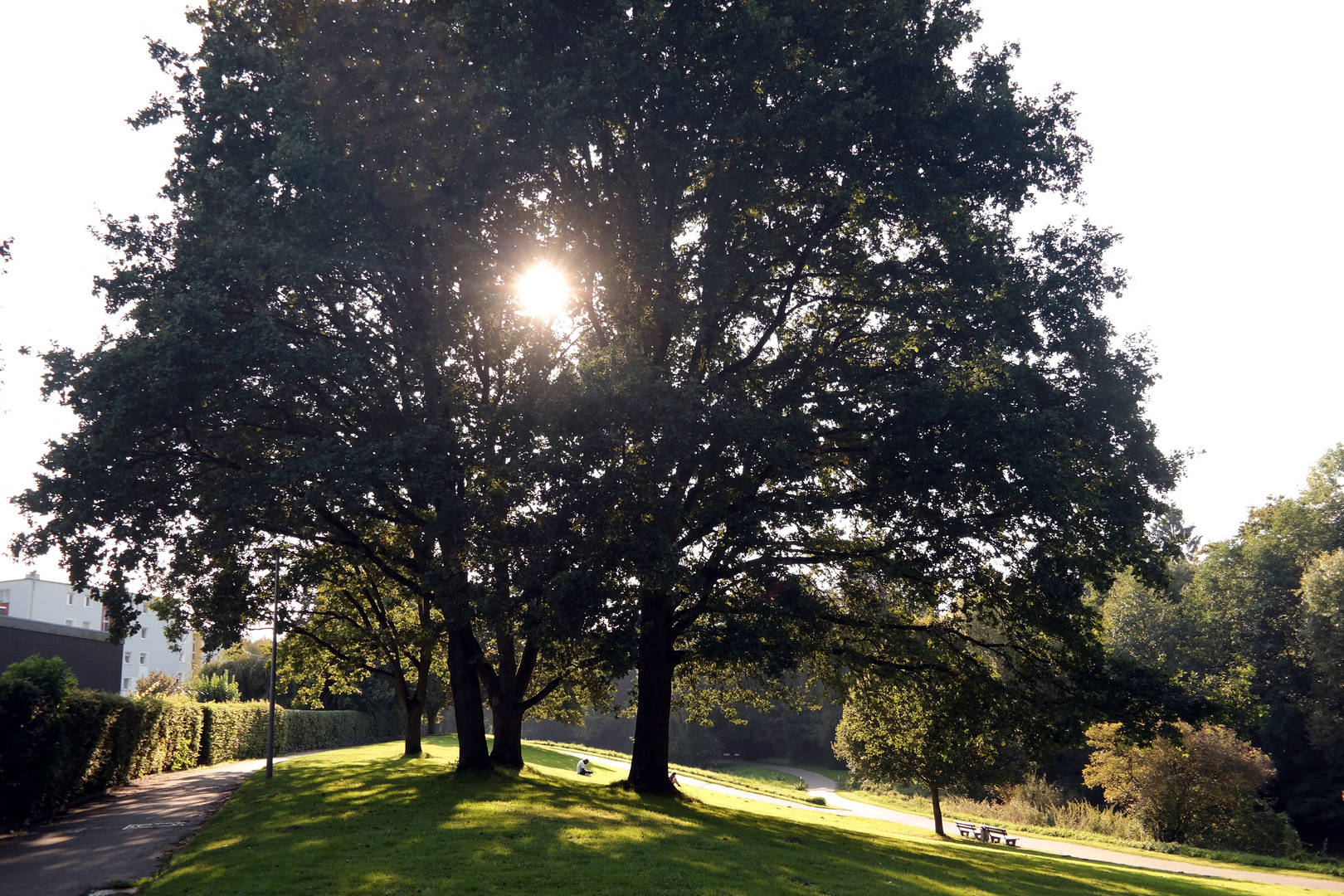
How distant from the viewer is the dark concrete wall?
26625 millimetres

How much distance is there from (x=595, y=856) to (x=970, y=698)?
10.8 meters

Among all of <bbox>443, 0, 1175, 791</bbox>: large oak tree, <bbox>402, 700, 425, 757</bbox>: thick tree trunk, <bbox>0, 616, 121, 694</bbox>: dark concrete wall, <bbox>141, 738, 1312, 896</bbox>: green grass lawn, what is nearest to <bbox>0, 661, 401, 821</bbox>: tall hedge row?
<bbox>0, 616, 121, 694</bbox>: dark concrete wall

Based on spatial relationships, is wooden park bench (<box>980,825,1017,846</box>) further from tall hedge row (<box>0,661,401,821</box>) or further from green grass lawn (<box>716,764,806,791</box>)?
green grass lawn (<box>716,764,806,791</box>)

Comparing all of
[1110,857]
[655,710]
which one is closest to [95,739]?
[655,710]

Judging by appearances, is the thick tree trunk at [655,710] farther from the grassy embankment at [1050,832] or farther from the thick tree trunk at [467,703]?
the grassy embankment at [1050,832]

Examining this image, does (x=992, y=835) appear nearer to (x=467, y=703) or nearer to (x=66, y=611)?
(x=467, y=703)

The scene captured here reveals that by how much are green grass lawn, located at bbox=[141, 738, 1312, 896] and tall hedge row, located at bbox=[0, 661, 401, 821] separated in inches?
141

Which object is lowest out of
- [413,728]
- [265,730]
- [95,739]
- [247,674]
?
[265,730]

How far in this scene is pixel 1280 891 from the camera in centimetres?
2028

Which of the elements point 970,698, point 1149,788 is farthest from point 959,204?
point 1149,788

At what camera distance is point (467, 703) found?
23.3 m

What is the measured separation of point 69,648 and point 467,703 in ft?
57.8

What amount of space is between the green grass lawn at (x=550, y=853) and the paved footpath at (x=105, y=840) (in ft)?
2.08

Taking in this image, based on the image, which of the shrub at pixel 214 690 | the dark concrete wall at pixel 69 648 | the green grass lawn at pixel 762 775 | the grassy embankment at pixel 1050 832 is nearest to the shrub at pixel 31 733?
the dark concrete wall at pixel 69 648
